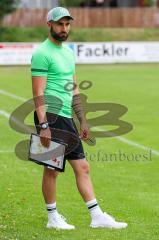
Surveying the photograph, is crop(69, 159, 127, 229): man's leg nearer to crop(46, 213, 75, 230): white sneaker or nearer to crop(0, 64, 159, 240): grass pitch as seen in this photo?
crop(0, 64, 159, 240): grass pitch

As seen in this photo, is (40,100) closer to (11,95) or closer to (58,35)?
(58,35)

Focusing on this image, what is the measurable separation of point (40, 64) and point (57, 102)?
442 millimetres

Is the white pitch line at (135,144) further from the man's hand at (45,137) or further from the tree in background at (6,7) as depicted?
the tree in background at (6,7)

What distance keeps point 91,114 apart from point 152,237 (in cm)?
1066

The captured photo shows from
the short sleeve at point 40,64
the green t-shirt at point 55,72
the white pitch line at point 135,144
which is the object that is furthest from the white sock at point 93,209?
the white pitch line at point 135,144

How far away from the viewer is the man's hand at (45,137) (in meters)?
7.75

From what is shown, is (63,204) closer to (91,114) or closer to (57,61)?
(57,61)

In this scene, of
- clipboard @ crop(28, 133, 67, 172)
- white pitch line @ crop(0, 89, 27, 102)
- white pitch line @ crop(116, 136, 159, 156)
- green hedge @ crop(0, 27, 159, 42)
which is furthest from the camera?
green hedge @ crop(0, 27, 159, 42)

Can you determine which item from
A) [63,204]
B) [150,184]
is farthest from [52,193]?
[150,184]

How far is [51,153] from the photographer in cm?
785

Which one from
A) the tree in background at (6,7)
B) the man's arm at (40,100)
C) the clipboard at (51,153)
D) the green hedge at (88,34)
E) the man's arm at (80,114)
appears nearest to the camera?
the man's arm at (40,100)

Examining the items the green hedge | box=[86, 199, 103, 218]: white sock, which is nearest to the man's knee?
box=[86, 199, 103, 218]: white sock

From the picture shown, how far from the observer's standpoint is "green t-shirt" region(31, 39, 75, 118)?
7.73 m

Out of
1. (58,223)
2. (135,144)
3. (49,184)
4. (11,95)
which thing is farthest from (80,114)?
(11,95)
